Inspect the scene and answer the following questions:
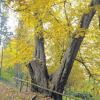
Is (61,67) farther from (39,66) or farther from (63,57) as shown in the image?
(39,66)

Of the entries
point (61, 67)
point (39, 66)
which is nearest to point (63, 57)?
point (61, 67)

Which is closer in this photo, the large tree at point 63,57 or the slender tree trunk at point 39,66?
the large tree at point 63,57

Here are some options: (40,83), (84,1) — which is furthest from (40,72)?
(84,1)

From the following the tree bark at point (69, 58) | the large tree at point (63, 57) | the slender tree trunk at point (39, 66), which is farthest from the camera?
the slender tree trunk at point (39, 66)

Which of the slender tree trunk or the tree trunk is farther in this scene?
the slender tree trunk

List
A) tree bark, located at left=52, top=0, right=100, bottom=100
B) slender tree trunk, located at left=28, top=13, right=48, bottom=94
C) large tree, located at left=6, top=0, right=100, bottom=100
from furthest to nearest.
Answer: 1. slender tree trunk, located at left=28, top=13, right=48, bottom=94
2. tree bark, located at left=52, top=0, right=100, bottom=100
3. large tree, located at left=6, top=0, right=100, bottom=100

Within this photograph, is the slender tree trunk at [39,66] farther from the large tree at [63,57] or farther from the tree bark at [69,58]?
the tree bark at [69,58]

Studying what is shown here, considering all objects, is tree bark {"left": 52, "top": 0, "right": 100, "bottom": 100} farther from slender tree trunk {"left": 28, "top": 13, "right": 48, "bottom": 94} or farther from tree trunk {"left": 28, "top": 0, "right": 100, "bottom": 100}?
slender tree trunk {"left": 28, "top": 13, "right": 48, "bottom": 94}

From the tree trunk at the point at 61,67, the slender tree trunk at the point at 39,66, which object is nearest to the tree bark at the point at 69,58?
the tree trunk at the point at 61,67

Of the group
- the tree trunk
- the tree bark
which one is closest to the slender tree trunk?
the tree trunk

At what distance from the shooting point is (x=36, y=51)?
16.3 m

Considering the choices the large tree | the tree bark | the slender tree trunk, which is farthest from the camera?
the slender tree trunk

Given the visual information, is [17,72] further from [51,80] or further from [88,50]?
[51,80]

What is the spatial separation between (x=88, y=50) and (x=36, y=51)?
4.23 m
